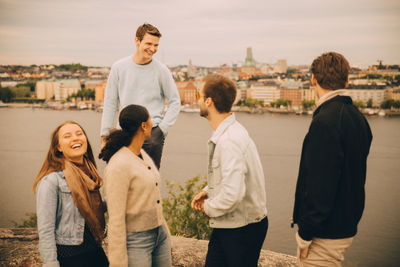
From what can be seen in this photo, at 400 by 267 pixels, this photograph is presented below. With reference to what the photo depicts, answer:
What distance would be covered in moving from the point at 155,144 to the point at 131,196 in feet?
2.27

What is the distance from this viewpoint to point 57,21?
86.8m

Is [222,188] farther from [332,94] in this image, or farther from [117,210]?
[332,94]

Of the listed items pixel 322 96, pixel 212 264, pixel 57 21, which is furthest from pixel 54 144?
pixel 57 21

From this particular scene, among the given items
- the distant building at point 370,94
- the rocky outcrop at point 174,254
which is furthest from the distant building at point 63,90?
the rocky outcrop at point 174,254

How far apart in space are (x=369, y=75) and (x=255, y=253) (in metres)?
78.3

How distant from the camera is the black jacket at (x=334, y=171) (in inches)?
53.4

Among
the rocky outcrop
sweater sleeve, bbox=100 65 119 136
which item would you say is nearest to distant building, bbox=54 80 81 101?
the rocky outcrop

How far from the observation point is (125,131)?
150cm

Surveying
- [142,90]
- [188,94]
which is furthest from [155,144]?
[188,94]

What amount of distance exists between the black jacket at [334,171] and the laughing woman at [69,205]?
79cm

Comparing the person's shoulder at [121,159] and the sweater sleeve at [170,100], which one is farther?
the sweater sleeve at [170,100]

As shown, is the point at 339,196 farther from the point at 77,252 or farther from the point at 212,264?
the point at 77,252

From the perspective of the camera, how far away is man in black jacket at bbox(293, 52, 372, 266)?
1.36 metres

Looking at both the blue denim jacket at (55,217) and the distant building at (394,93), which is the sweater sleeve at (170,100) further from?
the distant building at (394,93)
